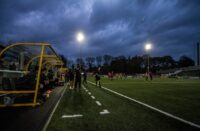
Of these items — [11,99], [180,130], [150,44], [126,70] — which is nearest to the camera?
[180,130]

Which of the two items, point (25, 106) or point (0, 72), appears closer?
point (25, 106)

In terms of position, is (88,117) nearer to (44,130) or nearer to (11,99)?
(44,130)

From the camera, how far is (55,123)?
5.86 m

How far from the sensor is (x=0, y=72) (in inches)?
391

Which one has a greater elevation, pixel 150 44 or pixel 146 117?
pixel 150 44

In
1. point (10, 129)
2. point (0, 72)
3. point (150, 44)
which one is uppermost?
point (150, 44)

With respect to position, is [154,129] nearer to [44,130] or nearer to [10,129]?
[44,130]

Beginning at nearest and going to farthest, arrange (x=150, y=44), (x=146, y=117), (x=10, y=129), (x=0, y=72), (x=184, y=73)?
(x=10, y=129)
(x=146, y=117)
(x=0, y=72)
(x=150, y=44)
(x=184, y=73)

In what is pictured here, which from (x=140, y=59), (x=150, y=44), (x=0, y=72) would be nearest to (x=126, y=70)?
(x=140, y=59)

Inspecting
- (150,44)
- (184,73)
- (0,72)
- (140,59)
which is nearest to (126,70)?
(140,59)

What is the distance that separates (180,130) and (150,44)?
71715 mm

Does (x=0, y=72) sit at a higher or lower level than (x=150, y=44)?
lower

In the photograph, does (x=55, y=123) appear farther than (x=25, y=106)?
No

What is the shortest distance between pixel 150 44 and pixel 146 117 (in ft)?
231
